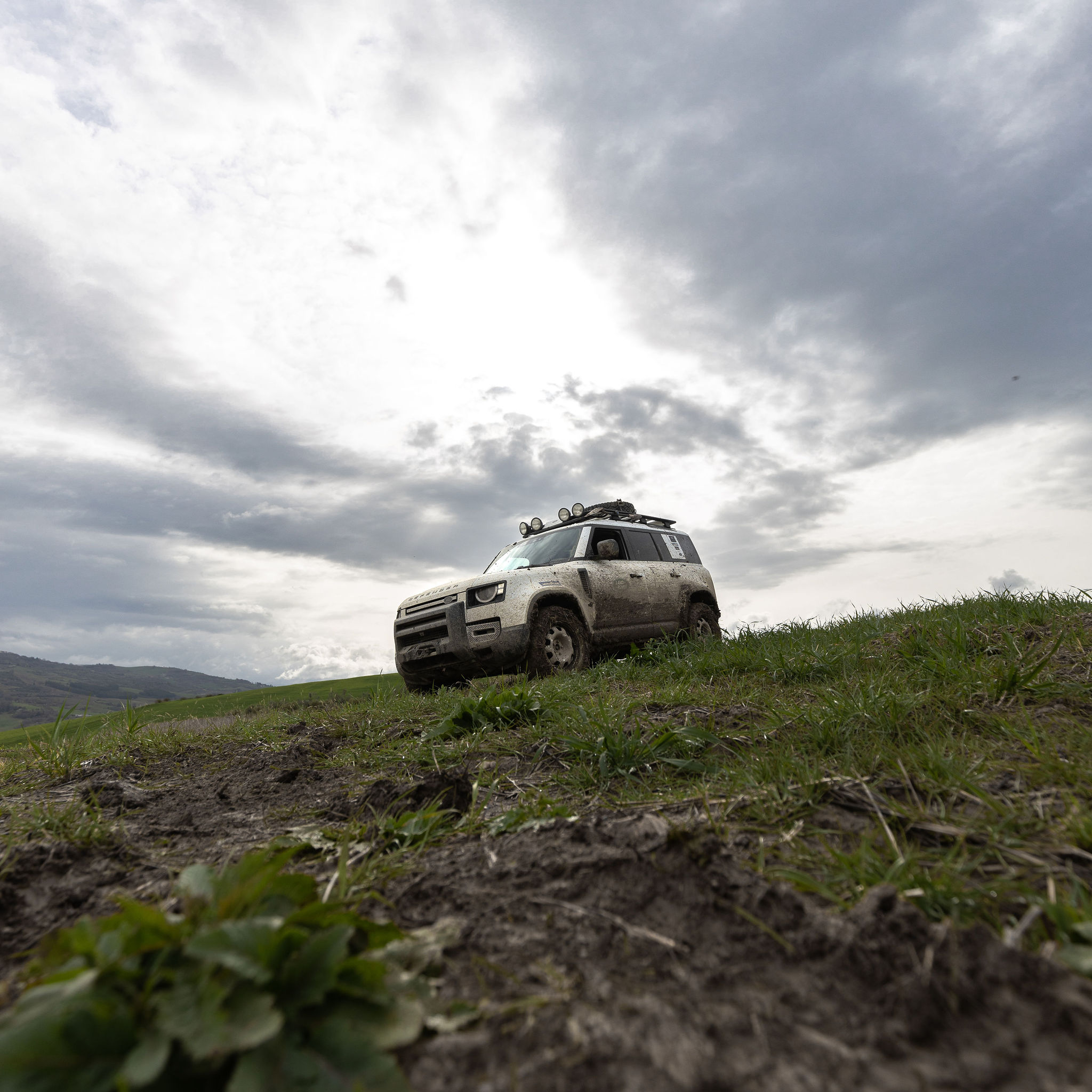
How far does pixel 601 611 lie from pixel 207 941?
27.0ft

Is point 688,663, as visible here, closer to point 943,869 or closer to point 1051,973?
point 943,869

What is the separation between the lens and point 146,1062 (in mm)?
1000

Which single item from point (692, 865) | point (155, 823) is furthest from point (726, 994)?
point (155, 823)

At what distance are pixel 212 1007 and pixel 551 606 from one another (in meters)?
7.55

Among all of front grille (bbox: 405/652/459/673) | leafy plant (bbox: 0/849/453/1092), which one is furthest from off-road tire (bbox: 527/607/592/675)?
leafy plant (bbox: 0/849/453/1092)

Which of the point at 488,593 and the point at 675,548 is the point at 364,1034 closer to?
the point at 488,593

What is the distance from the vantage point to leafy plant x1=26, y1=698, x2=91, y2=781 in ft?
14.2

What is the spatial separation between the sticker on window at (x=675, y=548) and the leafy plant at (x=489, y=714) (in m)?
7.23

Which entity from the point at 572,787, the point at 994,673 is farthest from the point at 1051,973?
the point at 994,673

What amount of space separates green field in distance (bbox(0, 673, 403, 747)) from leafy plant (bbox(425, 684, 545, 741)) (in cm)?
283

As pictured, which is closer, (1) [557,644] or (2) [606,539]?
(1) [557,644]

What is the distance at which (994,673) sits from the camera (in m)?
3.78

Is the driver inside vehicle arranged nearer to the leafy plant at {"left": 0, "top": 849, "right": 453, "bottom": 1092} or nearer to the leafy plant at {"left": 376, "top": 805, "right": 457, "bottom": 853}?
the leafy plant at {"left": 376, "top": 805, "right": 457, "bottom": 853}

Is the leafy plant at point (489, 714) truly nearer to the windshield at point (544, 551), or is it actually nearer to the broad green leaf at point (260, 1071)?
the broad green leaf at point (260, 1071)
